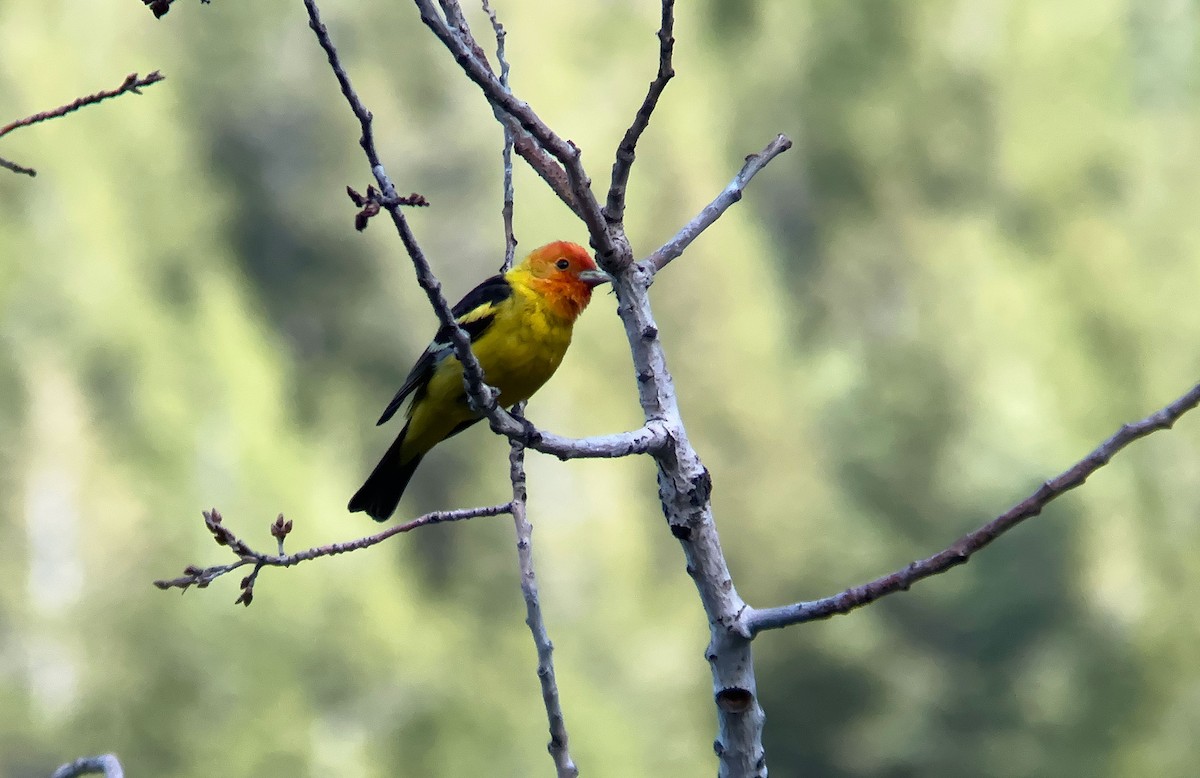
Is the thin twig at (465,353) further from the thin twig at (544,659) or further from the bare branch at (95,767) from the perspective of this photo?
the bare branch at (95,767)

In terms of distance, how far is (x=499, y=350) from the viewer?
414 cm

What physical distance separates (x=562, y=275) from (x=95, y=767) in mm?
2437

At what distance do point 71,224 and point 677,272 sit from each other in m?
8.20

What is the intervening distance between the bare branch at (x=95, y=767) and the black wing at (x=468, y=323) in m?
1.91

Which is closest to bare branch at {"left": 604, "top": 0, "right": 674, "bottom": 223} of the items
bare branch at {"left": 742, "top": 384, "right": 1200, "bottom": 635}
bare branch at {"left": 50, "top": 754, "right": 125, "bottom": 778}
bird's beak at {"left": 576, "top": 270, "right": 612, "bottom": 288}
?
bare branch at {"left": 742, "top": 384, "right": 1200, "bottom": 635}

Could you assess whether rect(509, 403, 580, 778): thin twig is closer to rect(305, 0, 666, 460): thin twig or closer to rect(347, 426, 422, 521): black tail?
rect(305, 0, 666, 460): thin twig

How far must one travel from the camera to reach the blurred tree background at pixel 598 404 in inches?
587

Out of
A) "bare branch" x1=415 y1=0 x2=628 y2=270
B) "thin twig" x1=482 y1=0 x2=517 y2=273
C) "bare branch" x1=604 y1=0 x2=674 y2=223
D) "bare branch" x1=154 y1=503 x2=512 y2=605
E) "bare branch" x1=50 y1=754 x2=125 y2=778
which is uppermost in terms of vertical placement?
"thin twig" x1=482 y1=0 x2=517 y2=273

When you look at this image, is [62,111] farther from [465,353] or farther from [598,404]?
[598,404]

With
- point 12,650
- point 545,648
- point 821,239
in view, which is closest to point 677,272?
point 821,239

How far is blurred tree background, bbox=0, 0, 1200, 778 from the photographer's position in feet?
49.0

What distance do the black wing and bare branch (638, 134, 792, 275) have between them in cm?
152

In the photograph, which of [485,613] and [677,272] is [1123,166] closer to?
[677,272]

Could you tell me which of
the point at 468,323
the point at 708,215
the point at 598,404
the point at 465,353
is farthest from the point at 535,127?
the point at 598,404
